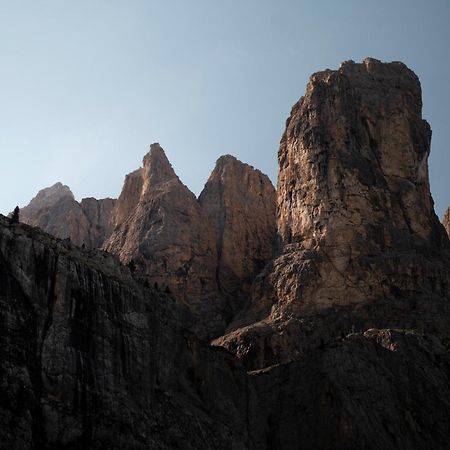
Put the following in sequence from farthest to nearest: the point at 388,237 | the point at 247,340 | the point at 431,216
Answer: the point at 431,216, the point at 388,237, the point at 247,340

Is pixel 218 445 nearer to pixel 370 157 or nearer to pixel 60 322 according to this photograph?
pixel 60 322

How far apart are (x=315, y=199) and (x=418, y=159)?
43.8 feet

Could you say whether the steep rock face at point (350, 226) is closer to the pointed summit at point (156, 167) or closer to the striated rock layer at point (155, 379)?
the striated rock layer at point (155, 379)

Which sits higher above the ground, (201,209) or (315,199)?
(201,209)

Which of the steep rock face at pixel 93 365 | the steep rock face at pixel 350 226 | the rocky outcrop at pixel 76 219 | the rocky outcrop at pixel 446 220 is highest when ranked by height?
the rocky outcrop at pixel 76 219

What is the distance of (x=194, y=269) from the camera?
97375 mm

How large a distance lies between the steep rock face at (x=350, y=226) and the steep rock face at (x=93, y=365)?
15733 mm

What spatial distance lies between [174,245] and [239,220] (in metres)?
12.0

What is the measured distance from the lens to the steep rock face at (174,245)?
94.2 meters

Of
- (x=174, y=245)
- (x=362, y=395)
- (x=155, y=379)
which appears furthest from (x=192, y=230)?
(x=155, y=379)

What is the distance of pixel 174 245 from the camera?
3841 inches

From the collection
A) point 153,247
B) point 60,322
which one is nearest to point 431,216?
point 153,247

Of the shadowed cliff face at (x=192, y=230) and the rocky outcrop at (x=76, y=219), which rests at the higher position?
the rocky outcrop at (x=76, y=219)

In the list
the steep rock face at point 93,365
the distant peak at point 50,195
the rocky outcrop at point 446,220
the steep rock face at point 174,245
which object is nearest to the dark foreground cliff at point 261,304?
the steep rock face at point 93,365
